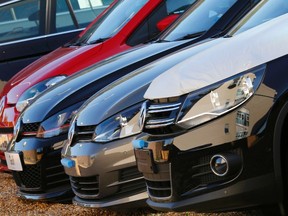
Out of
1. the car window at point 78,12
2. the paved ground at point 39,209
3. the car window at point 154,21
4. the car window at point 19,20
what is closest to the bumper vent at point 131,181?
the paved ground at point 39,209

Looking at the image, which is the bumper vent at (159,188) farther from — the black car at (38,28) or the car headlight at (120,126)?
the black car at (38,28)

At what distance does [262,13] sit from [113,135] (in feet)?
4.10

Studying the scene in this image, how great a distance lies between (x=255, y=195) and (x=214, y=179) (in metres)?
0.22

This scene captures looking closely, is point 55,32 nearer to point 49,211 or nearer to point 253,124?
point 49,211

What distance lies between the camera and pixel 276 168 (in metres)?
4.26

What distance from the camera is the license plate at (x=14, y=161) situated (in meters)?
6.84

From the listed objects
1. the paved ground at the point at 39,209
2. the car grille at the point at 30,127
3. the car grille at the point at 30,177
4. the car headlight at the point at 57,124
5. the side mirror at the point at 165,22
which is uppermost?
the side mirror at the point at 165,22

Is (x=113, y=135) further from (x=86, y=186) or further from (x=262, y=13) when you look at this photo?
(x=262, y=13)

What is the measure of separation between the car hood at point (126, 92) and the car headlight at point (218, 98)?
3.43 feet

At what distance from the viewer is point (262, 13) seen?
→ 18.8ft

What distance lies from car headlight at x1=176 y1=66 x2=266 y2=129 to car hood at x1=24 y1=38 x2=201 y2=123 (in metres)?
1.94

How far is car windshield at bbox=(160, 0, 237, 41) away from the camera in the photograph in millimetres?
6531

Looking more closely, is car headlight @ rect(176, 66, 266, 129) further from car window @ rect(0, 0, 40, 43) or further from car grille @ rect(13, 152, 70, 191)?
car window @ rect(0, 0, 40, 43)

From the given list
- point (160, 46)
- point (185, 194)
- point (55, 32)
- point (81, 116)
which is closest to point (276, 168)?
point (185, 194)
